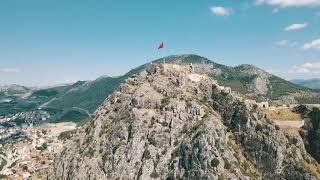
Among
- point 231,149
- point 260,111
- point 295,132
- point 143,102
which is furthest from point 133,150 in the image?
point 295,132

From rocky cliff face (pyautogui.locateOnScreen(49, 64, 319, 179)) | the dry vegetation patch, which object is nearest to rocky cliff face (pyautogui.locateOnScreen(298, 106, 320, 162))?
rocky cliff face (pyautogui.locateOnScreen(49, 64, 319, 179))

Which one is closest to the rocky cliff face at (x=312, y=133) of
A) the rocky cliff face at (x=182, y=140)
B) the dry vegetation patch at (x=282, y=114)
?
the rocky cliff face at (x=182, y=140)

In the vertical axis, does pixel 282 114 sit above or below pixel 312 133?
above

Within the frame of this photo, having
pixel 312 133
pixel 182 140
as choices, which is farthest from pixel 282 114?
pixel 182 140

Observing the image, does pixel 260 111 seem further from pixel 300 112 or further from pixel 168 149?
pixel 168 149

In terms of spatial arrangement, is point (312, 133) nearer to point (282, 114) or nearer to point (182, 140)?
point (282, 114)

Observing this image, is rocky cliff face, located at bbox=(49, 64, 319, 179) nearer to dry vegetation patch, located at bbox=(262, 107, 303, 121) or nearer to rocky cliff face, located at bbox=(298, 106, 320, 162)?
rocky cliff face, located at bbox=(298, 106, 320, 162)

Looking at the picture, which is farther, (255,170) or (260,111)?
(260,111)

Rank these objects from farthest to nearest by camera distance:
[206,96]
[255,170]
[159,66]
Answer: [159,66], [206,96], [255,170]
